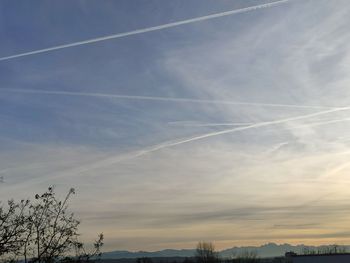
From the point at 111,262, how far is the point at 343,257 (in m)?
100

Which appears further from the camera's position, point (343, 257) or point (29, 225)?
point (343, 257)

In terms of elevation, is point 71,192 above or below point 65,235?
above

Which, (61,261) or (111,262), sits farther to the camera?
(111,262)

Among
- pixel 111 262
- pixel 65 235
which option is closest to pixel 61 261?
pixel 65 235

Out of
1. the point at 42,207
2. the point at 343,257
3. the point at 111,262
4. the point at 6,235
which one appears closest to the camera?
the point at 6,235

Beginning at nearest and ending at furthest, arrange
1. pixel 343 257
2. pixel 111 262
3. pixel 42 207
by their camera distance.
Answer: pixel 42 207
pixel 343 257
pixel 111 262

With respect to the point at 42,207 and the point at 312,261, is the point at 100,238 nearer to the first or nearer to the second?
the point at 42,207

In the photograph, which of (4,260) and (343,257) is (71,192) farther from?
(343,257)

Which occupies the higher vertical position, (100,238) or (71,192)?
(71,192)

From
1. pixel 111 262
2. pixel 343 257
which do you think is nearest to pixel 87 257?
pixel 343 257

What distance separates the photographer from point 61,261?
1828 cm

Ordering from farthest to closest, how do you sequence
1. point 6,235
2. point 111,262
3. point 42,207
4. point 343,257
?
point 111,262 → point 343,257 → point 42,207 → point 6,235

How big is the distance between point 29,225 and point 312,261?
9616 centimetres

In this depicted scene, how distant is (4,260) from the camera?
18281 mm
